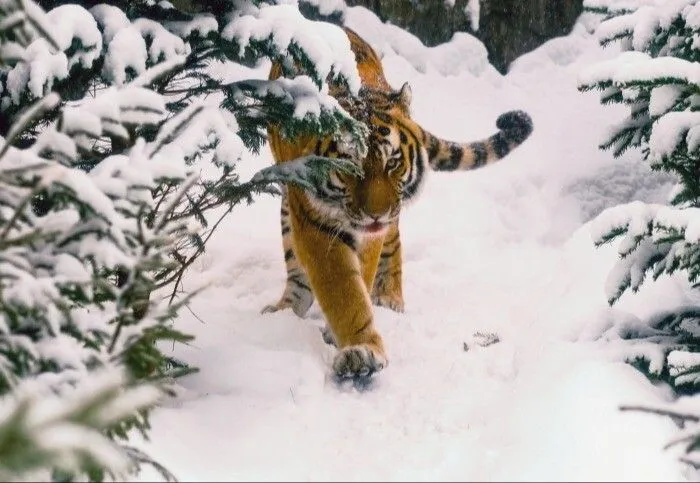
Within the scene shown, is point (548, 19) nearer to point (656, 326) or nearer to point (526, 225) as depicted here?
point (526, 225)

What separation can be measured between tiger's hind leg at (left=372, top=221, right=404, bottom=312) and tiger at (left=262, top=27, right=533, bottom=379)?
0.52 metres

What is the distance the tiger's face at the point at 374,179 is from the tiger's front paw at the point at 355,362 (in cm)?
69

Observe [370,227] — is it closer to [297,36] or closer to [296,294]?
[296,294]

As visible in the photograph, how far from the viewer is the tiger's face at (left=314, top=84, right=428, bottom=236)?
3545mm

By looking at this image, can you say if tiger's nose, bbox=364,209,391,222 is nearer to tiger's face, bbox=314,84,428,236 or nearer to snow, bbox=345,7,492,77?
tiger's face, bbox=314,84,428,236

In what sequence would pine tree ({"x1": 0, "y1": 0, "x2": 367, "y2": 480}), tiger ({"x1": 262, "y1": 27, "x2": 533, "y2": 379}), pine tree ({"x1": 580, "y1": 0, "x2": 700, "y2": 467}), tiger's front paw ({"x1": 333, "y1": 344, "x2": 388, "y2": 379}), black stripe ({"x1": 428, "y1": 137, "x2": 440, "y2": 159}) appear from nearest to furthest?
1. pine tree ({"x1": 0, "y1": 0, "x2": 367, "y2": 480})
2. pine tree ({"x1": 580, "y1": 0, "x2": 700, "y2": 467})
3. tiger's front paw ({"x1": 333, "y1": 344, "x2": 388, "y2": 379})
4. tiger ({"x1": 262, "y1": 27, "x2": 533, "y2": 379})
5. black stripe ({"x1": 428, "y1": 137, "x2": 440, "y2": 159})

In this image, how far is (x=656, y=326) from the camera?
2922mm

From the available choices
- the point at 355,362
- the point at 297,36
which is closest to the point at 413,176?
the point at 355,362

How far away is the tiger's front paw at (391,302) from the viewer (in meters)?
4.43

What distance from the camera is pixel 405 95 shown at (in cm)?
397

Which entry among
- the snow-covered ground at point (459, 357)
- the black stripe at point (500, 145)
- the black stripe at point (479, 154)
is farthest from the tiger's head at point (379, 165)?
the snow-covered ground at point (459, 357)

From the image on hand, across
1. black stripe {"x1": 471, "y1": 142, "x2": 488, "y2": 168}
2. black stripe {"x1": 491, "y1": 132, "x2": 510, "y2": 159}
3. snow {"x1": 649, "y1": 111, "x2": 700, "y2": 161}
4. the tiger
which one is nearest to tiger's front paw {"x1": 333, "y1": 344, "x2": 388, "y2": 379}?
the tiger

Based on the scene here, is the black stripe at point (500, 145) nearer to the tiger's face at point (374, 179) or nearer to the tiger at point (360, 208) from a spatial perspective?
the tiger at point (360, 208)

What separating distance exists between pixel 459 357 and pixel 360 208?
816 mm
